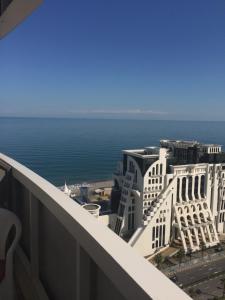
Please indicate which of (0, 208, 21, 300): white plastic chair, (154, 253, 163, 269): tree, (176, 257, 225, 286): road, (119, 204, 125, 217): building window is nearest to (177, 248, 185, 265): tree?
(176, 257, 225, 286): road

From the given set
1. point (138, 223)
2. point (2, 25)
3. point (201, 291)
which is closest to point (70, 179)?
point (138, 223)

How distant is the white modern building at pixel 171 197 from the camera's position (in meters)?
10.5

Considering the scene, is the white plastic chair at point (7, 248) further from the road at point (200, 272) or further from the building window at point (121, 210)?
the building window at point (121, 210)

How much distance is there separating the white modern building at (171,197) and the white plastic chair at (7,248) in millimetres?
9201

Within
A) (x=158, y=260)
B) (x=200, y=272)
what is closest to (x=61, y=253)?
(x=158, y=260)

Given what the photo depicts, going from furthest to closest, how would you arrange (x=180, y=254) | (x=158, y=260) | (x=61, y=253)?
(x=180, y=254) < (x=158, y=260) < (x=61, y=253)

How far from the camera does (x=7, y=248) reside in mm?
1011

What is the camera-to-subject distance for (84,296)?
0.69m

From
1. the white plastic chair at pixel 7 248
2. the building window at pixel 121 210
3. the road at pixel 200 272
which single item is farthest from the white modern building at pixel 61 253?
the building window at pixel 121 210

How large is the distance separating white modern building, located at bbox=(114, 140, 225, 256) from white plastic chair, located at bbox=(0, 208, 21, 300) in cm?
920

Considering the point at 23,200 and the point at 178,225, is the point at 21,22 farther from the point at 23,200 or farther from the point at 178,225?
the point at 178,225

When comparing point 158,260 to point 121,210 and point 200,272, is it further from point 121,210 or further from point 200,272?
point 121,210

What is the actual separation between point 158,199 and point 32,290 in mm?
9997

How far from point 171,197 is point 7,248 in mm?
10651
